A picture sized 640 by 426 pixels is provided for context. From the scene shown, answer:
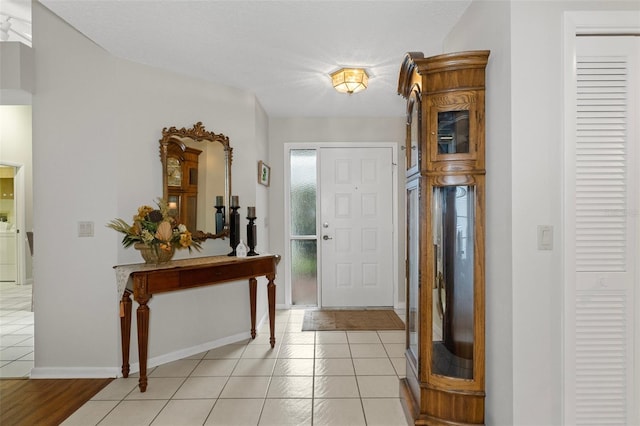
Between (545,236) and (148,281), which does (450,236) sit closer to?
(545,236)

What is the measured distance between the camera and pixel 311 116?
14.6 feet

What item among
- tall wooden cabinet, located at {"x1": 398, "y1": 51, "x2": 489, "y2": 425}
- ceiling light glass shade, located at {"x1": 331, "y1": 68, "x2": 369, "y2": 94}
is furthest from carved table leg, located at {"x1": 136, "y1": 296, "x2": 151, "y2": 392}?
ceiling light glass shade, located at {"x1": 331, "y1": 68, "x2": 369, "y2": 94}

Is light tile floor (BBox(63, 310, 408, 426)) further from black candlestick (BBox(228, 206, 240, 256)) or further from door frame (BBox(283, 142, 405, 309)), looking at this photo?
door frame (BBox(283, 142, 405, 309))

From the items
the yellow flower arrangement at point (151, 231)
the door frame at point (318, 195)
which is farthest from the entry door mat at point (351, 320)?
the yellow flower arrangement at point (151, 231)

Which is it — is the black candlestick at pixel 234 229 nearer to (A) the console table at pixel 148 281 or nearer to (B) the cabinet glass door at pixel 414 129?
(A) the console table at pixel 148 281

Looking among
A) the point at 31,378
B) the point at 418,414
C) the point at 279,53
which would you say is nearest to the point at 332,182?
the point at 279,53

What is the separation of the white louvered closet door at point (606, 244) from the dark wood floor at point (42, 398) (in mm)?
2758

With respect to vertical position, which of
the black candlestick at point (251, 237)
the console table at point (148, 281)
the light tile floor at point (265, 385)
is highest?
the black candlestick at point (251, 237)

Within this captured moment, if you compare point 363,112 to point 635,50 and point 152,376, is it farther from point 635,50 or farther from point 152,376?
point 152,376

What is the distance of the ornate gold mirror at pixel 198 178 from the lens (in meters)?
2.98

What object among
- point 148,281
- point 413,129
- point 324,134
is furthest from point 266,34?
point 324,134

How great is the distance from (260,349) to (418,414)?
5.49 ft

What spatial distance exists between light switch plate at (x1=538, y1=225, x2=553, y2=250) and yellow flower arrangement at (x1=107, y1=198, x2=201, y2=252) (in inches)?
87.5

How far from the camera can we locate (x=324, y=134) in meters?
4.48
